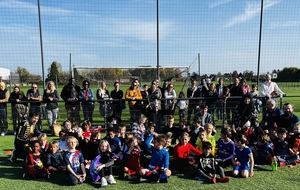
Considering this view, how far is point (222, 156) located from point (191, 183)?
43.0 inches

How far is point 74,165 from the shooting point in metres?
4.98

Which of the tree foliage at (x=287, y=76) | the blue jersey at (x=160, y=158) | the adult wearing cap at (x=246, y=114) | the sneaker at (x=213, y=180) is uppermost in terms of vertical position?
the tree foliage at (x=287, y=76)

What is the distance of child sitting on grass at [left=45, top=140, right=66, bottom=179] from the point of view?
5.22 meters

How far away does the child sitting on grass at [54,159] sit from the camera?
17.1 feet

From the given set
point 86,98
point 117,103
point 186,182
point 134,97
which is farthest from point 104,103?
point 186,182

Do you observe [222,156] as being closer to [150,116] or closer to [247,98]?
[247,98]

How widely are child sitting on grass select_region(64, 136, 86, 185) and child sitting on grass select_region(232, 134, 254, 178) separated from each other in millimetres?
2809

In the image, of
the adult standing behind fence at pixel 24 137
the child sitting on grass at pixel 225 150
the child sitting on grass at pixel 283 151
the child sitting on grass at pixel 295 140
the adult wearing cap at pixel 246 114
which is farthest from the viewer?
the adult wearing cap at pixel 246 114

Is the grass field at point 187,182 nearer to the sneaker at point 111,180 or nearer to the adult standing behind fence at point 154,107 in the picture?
the sneaker at point 111,180

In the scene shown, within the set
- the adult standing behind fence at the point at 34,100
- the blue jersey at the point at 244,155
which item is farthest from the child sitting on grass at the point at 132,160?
the adult standing behind fence at the point at 34,100

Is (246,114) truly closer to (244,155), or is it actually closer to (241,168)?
(244,155)

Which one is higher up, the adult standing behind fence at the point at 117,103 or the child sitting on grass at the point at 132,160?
the adult standing behind fence at the point at 117,103

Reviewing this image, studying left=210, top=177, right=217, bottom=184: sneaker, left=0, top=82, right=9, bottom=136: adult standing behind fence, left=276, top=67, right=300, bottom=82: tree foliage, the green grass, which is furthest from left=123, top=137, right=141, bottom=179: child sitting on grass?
left=276, top=67, right=300, bottom=82: tree foliage

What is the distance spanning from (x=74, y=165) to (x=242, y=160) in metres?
3.15
